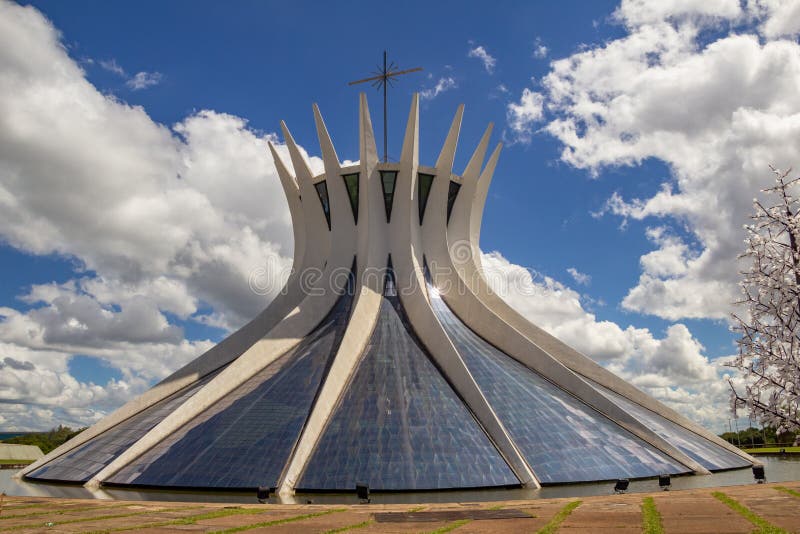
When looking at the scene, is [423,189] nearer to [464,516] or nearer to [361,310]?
[361,310]

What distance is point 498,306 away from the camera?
27875 mm

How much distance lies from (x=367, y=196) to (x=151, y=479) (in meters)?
16.4

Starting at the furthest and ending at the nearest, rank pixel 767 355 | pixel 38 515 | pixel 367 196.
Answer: pixel 367 196 → pixel 38 515 → pixel 767 355

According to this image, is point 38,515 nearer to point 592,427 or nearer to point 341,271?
point 592,427

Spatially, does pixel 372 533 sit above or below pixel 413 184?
below

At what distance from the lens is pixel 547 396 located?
20.3m

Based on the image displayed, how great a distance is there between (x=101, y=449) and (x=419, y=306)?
14.0 m

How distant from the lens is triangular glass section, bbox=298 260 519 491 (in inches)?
599

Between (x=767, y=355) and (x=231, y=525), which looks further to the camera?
(x=231, y=525)

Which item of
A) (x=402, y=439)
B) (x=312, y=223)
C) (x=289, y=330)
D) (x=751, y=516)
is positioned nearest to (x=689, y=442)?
(x=402, y=439)

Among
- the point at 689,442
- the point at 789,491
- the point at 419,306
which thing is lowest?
the point at 789,491

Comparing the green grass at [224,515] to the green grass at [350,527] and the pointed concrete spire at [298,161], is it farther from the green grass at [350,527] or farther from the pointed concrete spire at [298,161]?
the pointed concrete spire at [298,161]

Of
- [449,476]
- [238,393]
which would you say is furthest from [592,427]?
[238,393]

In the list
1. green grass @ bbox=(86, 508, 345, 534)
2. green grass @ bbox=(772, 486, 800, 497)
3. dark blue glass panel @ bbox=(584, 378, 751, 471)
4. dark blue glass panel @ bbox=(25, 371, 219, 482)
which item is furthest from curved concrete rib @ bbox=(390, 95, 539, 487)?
dark blue glass panel @ bbox=(25, 371, 219, 482)
